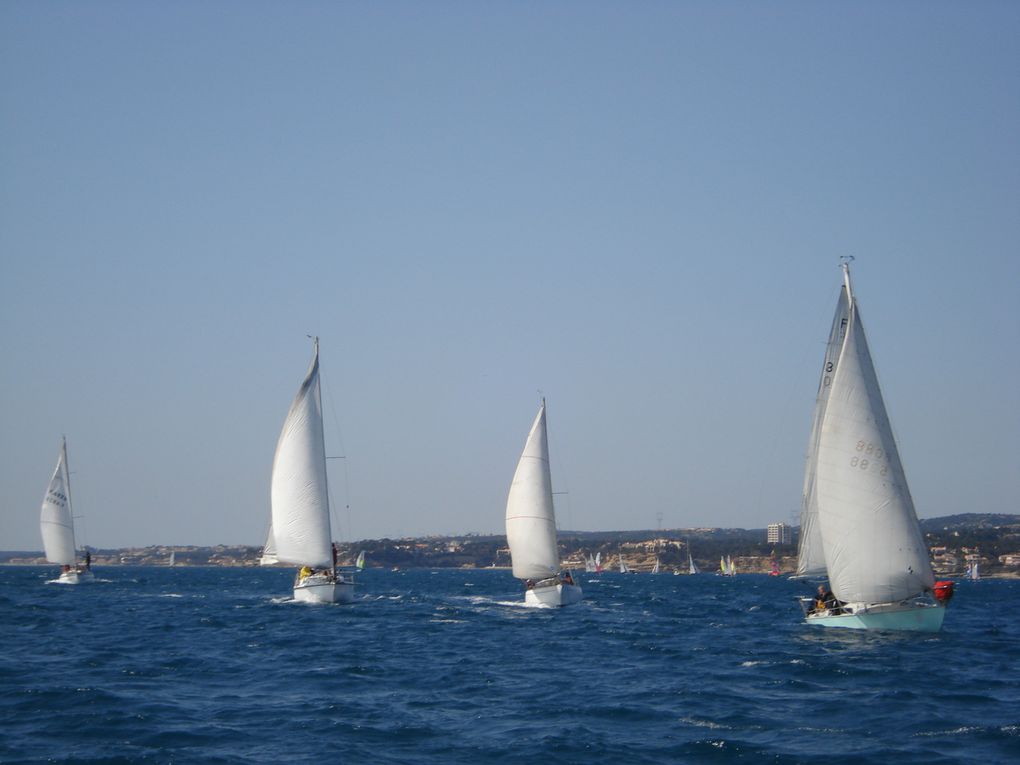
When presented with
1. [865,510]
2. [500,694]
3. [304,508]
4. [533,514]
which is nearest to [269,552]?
[304,508]

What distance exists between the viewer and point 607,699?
25.9 metres

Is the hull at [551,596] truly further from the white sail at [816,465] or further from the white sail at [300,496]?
the white sail at [816,465]

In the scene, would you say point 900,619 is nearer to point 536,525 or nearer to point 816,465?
point 816,465

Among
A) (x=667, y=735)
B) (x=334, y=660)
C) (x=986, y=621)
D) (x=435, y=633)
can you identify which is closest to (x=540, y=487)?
(x=435, y=633)

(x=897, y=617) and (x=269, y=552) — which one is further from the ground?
(x=269, y=552)

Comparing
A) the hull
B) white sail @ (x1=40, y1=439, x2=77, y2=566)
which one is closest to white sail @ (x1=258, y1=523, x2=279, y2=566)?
the hull

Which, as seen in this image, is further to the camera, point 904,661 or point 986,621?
point 986,621

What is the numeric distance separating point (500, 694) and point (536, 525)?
31652 mm

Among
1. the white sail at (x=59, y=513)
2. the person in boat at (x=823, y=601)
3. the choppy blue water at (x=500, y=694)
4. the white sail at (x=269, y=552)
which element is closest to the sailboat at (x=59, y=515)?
the white sail at (x=59, y=513)

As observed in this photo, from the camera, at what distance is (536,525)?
192 feet

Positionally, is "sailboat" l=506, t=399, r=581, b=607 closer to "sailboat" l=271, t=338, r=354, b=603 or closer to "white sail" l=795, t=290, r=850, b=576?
"sailboat" l=271, t=338, r=354, b=603

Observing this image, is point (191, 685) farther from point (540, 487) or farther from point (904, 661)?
point (540, 487)

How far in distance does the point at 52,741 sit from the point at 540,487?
39.6 metres

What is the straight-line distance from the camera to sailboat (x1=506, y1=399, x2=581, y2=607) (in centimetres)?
5834
